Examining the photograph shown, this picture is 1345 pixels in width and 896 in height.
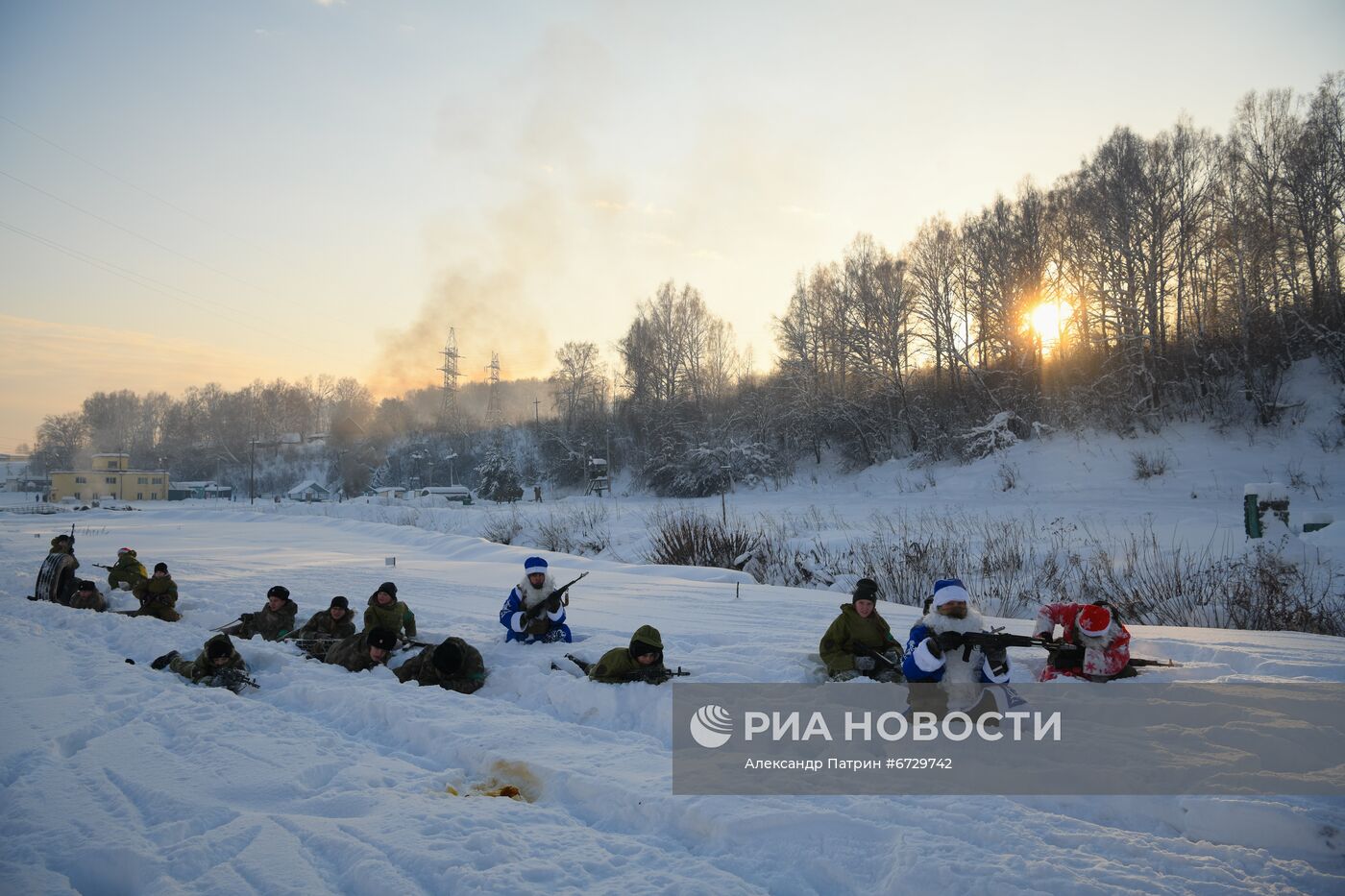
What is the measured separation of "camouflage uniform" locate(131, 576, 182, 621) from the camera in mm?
10539

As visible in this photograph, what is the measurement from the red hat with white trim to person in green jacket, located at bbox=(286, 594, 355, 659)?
318 inches

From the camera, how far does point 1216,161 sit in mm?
26547

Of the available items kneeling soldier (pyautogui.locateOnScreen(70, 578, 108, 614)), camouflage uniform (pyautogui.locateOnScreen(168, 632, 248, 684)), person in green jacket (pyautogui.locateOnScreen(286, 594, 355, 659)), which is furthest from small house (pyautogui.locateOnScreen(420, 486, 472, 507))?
camouflage uniform (pyautogui.locateOnScreen(168, 632, 248, 684))

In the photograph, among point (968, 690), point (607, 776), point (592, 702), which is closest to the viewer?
point (607, 776)

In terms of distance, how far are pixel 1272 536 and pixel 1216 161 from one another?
2132cm

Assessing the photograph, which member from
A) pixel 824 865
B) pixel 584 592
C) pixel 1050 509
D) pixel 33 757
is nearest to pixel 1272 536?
pixel 1050 509

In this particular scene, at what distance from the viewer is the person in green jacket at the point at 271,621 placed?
945 centimetres

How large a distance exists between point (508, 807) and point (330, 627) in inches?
→ 224

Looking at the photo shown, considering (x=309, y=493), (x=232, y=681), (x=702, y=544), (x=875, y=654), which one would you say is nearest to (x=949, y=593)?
(x=875, y=654)

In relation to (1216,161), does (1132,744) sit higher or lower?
lower

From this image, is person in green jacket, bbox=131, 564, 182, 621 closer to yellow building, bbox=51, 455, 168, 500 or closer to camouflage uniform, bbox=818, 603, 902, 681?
camouflage uniform, bbox=818, 603, 902, 681

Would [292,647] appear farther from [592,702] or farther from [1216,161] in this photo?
[1216,161]

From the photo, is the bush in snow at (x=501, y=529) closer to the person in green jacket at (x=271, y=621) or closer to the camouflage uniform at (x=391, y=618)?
the person in green jacket at (x=271, y=621)

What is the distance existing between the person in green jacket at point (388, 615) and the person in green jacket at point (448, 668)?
3.73ft
